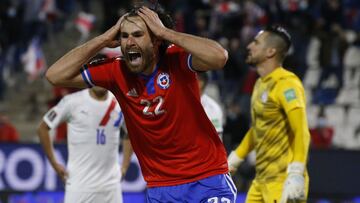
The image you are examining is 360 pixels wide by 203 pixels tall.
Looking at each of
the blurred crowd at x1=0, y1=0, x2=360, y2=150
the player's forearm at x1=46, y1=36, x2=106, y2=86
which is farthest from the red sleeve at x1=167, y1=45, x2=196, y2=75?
the blurred crowd at x1=0, y1=0, x2=360, y2=150

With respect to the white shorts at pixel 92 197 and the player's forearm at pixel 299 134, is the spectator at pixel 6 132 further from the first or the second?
the player's forearm at pixel 299 134

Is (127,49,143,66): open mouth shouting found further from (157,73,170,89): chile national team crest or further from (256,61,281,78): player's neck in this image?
(256,61,281,78): player's neck

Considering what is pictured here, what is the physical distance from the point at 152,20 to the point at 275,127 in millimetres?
2411

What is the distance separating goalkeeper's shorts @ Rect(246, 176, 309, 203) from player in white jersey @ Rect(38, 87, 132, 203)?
1.74 meters

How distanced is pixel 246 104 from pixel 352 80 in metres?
4.14

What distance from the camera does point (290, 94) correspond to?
799 cm

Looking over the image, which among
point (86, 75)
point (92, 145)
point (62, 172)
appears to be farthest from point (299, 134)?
point (62, 172)

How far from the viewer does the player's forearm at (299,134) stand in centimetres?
762

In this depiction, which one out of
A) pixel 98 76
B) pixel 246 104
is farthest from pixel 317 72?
pixel 98 76

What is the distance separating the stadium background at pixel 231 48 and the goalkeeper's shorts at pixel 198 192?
10.1 meters

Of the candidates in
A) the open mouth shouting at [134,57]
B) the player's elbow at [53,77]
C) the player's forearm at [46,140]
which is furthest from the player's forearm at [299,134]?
the player's forearm at [46,140]

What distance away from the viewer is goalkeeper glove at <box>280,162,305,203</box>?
7.46m

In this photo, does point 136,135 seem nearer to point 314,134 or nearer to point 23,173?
point 23,173

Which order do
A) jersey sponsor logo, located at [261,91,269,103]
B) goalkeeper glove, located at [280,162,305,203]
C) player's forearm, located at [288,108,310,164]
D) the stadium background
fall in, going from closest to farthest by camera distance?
1. goalkeeper glove, located at [280,162,305,203]
2. player's forearm, located at [288,108,310,164]
3. jersey sponsor logo, located at [261,91,269,103]
4. the stadium background
